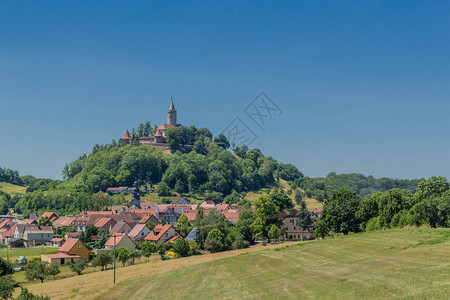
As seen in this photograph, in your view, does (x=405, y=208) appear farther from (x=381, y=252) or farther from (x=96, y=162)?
(x=96, y=162)

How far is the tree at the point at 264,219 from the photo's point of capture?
223ft

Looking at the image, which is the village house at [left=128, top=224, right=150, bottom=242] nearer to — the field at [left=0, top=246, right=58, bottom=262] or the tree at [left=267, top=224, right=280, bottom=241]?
the field at [left=0, top=246, right=58, bottom=262]

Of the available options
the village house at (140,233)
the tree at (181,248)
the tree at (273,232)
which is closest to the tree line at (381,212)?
the tree at (273,232)

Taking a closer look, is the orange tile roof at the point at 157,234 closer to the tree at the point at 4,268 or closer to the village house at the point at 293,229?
the village house at the point at 293,229

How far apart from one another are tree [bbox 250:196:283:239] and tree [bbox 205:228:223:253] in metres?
6.61

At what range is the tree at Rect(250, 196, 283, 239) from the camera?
6788 centimetres

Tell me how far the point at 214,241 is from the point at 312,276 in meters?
34.3

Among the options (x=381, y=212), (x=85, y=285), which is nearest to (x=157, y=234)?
(x=85, y=285)

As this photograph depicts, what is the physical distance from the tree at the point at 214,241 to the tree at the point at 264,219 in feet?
21.7

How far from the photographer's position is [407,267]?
2609 cm

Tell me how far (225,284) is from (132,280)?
36.8 ft

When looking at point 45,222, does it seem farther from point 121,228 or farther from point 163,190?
point 163,190

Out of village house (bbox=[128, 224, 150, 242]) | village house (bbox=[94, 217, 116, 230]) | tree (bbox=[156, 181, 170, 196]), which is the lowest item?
village house (bbox=[128, 224, 150, 242])

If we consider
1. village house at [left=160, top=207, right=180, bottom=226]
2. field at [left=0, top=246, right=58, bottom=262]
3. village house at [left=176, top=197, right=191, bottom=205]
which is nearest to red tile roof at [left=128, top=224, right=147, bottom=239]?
field at [left=0, top=246, right=58, bottom=262]
